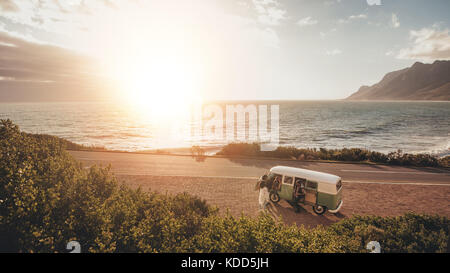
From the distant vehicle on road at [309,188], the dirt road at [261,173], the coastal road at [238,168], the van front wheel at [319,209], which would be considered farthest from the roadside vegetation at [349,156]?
the van front wheel at [319,209]

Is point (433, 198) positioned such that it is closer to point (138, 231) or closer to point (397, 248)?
point (397, 248)

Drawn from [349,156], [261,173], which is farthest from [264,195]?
[349,156]

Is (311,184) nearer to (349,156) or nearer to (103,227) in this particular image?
(103,227)

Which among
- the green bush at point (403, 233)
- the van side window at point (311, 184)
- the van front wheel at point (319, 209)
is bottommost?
the van front wheel at point (319, 209)

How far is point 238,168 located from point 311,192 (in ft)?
28.2

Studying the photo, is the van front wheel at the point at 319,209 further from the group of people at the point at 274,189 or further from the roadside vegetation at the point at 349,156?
the roadside vegetation at the point at 349,156

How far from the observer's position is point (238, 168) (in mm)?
18938

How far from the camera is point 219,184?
14.7 meters

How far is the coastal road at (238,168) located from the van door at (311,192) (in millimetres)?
5785

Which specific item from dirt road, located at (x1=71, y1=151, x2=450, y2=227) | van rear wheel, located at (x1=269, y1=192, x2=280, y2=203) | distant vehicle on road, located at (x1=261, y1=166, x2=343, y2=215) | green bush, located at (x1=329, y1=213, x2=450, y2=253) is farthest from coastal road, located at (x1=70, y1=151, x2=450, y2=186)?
green bush, located at (x1=329, y1=213, x2=450, y2=253)

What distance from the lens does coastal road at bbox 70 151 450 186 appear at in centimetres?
1678

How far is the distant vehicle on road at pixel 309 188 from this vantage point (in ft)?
→ 34.5

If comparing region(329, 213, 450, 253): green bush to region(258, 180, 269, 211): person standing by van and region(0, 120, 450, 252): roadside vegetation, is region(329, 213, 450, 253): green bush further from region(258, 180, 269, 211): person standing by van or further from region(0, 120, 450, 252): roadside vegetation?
region(258, 180, 269, 211): person standing by van
